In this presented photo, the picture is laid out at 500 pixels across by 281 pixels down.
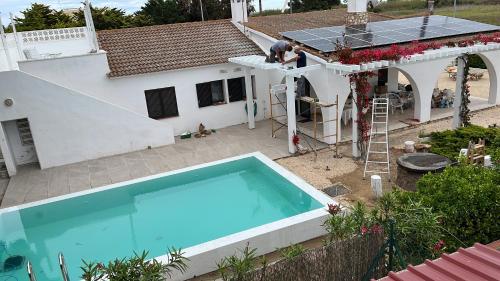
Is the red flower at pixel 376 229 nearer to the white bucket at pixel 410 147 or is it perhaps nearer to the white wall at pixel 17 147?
the white bucket at pixel 410 147

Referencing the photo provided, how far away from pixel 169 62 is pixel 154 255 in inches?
480

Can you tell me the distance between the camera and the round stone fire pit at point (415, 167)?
1289cm

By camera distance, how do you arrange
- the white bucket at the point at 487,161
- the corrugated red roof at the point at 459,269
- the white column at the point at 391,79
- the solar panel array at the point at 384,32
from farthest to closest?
1. the white column at the point at 391,79
2. the solar panel array at the point at 384,32
3. the white bucket at the point at 487,161
4. the corrugated red roof at the point at 459,269

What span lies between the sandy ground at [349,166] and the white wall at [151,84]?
658 cm

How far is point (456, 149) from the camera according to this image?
15.0 m

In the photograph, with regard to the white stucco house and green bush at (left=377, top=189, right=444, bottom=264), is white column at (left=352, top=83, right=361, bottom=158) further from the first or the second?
green bush at (left=377, top=189, right=444, bottom=264)

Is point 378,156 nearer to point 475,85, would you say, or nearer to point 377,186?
point 377,186

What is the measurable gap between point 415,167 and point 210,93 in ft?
41.2

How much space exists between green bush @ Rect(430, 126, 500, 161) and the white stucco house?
3293 millimetres

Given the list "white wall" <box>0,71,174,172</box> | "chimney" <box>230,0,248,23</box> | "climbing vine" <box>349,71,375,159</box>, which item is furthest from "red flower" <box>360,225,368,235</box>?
"chimney" <box>230,0,248,23</box>

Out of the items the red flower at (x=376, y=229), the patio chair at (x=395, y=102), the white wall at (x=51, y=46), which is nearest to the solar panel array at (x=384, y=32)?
the patio chair at (x=395, y=102)

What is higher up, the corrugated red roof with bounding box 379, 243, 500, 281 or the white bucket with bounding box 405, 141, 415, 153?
the corrugated red roof with bounding box 379, 243, 500, 281

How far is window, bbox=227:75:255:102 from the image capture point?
2236 cm

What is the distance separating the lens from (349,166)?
15883 mm
